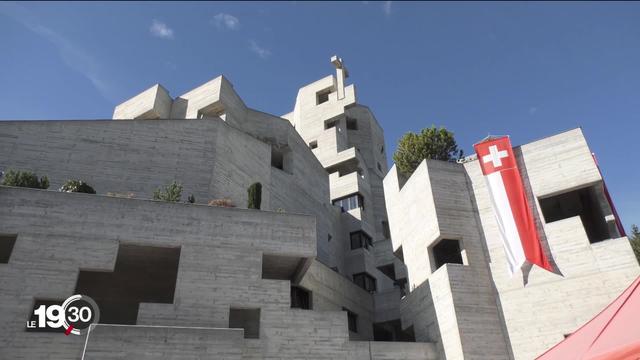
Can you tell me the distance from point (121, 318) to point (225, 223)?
23.1 feet

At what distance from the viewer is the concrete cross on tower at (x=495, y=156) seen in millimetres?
21250

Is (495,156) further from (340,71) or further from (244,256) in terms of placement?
(340,71)

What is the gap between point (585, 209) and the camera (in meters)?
22.6

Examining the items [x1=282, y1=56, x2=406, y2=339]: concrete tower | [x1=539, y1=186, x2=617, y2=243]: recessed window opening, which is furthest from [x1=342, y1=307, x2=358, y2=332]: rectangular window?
[x1=539, y1=186, x2=617, y2=243]: recessed window opening

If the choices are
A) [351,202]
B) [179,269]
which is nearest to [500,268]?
[179,269]

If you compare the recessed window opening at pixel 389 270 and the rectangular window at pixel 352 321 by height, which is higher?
the recessed window opening at pixel 389 270

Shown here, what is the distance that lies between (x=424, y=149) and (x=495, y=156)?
4.67m

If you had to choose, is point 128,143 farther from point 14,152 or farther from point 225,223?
point 225,223

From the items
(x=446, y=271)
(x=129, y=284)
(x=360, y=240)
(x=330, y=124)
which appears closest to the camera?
(x=446, y=271)

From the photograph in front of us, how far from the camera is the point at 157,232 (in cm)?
1739

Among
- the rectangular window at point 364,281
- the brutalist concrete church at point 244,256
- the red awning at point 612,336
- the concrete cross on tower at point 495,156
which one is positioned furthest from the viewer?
the rectangular window at point 364,281

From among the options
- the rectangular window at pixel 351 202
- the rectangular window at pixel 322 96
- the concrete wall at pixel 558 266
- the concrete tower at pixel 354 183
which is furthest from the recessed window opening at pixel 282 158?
the rectangular window at pixel 322 96

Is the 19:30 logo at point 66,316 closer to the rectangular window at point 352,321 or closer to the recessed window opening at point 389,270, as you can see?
the rectangular window at point 352,321

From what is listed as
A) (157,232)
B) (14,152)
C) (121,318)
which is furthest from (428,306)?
(14,152)
